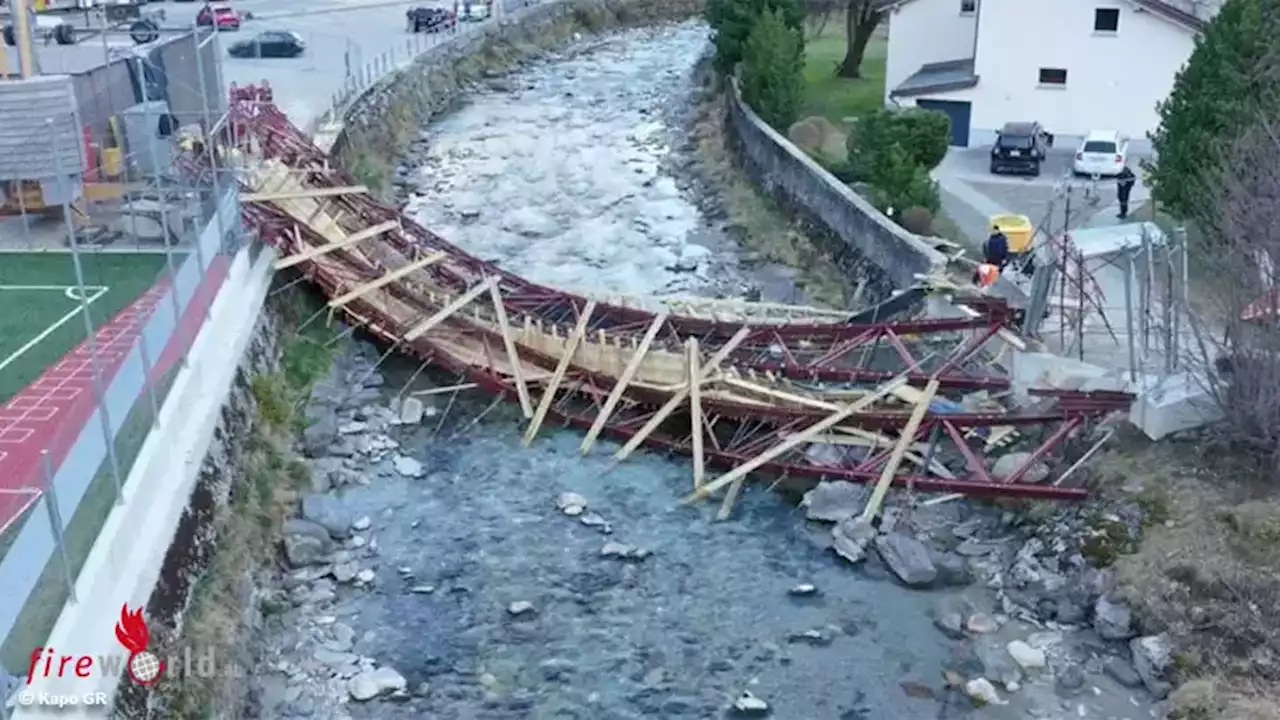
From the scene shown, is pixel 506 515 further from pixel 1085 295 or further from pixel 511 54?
Result: pixel 511 54

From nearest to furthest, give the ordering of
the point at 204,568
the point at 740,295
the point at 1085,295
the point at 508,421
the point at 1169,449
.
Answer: the point at 204,568, the point at 1169,449, the point at 1085,295, the point at 508,421, the point at 740,295

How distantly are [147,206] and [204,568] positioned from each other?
22.6 ft

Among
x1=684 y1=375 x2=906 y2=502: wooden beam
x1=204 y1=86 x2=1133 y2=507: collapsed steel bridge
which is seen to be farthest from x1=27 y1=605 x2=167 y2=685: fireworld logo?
x1=204 y1=86 x2=1133 y2=507: collapsed steel bridge

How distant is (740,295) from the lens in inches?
912

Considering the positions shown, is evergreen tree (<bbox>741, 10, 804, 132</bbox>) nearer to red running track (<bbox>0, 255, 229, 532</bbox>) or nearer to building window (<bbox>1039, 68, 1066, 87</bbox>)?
building window (<bbox>1039, 68, 1066, 87</bbox>)

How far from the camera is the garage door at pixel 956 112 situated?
2866 centimetres

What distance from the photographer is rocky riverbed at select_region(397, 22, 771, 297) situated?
24828 mm

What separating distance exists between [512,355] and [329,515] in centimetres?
418

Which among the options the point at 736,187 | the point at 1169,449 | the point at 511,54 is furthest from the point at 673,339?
the point at 511,54

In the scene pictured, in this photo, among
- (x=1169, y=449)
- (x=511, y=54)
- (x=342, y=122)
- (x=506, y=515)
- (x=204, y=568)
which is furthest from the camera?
(x=511, y=54)

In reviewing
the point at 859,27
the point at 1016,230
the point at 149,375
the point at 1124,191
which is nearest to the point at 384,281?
the point at 149,375

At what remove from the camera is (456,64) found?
42188mm

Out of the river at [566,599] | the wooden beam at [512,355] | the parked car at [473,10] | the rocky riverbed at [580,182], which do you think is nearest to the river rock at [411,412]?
the river at [566,599]

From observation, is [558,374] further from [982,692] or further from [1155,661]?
[1155,661]
